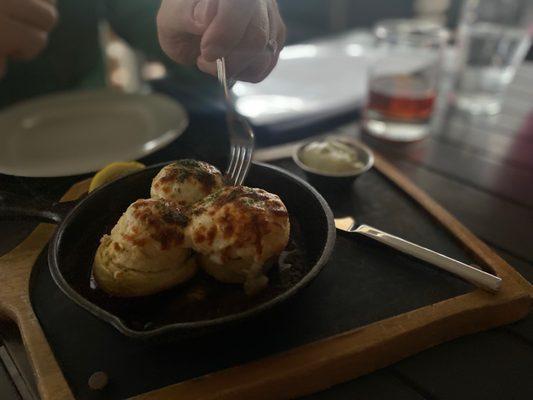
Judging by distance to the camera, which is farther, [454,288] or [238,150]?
[238,150]

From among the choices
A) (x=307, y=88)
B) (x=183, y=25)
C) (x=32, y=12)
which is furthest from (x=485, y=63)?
(x=32, y=12)

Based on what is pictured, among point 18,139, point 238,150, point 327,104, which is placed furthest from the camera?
point 327,104

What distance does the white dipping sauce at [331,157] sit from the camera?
0.96 meters

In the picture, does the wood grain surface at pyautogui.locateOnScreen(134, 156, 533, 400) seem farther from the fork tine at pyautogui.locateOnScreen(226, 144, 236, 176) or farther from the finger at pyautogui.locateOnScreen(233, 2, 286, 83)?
the finger at pyautogui.locateOnScreen(233, 2, 286, 83)

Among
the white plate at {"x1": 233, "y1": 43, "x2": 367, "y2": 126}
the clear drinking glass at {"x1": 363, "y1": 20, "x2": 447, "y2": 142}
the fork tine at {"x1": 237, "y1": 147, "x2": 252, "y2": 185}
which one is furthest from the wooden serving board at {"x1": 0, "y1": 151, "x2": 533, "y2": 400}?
the white plate at {"x1": 233, "y1": 43, "x2": 367, "y2": 126}

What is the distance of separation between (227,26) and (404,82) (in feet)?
2.25

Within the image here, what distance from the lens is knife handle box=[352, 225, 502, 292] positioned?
0.69 m

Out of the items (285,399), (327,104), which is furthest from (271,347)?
(327,104)

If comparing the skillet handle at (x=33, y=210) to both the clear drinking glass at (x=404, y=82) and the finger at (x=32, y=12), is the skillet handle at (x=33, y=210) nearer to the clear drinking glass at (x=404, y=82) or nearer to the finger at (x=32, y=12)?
the finger at (x=32, y=12)

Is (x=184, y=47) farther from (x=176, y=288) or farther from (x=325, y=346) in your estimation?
(x=325, y=346)

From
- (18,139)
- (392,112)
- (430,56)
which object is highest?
(430,56)

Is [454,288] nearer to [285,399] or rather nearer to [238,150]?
[285,399]

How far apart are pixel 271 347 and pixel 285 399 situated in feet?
0.21

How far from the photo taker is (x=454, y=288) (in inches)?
27.9
